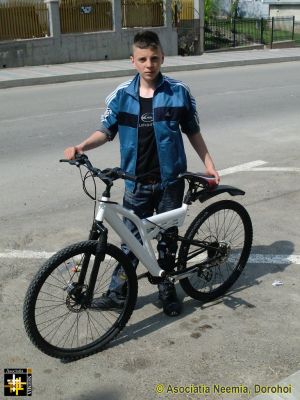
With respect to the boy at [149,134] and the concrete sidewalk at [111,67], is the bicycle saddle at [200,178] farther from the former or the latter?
the concrete sidewalk at [111,67]

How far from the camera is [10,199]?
255 inches

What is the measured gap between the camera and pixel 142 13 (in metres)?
22.7

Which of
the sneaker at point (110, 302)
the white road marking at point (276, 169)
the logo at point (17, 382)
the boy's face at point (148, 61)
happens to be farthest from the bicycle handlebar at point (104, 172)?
the white road marking at point (276, 169)

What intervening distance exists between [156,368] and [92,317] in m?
0.67

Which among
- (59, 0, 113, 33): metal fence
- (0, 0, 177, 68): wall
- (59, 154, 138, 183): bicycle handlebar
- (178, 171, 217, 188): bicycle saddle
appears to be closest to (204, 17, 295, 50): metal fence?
(0, 0, 177, 68): wall

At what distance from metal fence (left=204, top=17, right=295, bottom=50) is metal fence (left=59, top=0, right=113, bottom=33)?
623cm

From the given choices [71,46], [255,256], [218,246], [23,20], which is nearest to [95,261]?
[218,246]

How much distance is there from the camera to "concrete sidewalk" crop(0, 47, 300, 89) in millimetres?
16953

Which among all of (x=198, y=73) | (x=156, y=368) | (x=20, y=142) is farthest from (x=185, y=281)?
(x=198, y=73)

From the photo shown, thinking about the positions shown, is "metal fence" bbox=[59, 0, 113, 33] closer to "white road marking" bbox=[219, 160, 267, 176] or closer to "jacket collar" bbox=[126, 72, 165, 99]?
"white road marking" bbox=[219, 160, 267, 176]

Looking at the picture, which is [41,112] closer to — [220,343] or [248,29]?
[220,343]

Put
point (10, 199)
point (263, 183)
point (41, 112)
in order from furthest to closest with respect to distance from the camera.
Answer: point (41, 112) → point (263, 183) → point (10, 199)

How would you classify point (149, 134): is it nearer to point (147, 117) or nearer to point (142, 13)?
point (147, 117)

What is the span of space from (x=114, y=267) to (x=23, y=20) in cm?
1777
